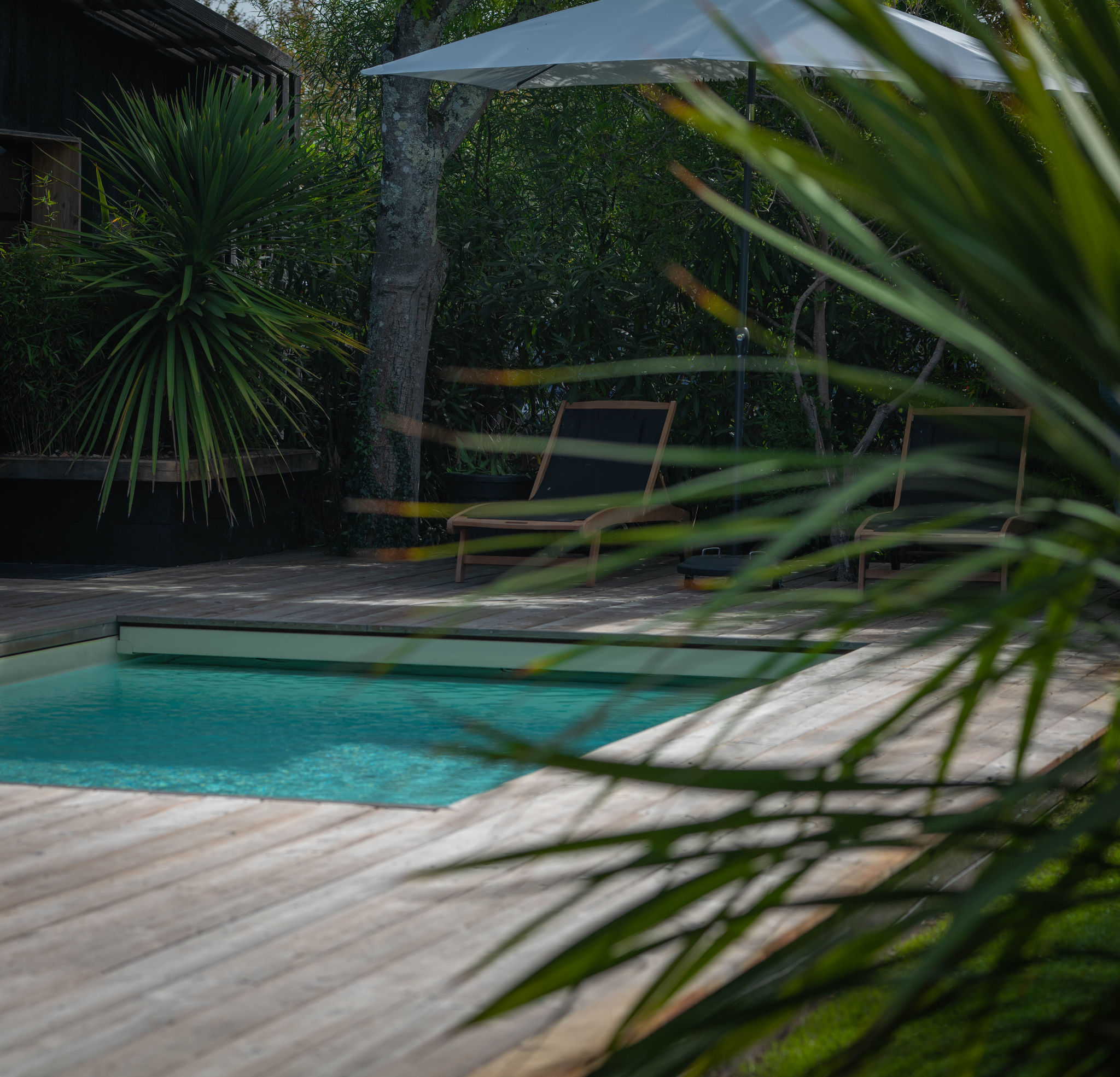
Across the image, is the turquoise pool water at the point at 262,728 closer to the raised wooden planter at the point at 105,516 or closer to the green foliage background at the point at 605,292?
the raised wooden planter at the point at 105,516

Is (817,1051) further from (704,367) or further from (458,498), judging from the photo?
(458,498)

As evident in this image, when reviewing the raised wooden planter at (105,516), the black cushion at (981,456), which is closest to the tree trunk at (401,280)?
the raised wooden planter at (105,516)

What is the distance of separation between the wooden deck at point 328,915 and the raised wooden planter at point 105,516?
5.04m

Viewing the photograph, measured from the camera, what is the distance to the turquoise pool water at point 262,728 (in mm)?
4652

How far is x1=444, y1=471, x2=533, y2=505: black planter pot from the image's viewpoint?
342 inches

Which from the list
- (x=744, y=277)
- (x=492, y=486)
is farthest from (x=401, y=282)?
(x=744, y=277)

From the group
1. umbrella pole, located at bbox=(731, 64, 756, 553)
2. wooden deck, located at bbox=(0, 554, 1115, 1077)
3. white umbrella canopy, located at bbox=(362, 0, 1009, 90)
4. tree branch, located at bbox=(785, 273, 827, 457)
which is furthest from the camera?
tree branch, located at bbox=(785, 273, 827, 457)

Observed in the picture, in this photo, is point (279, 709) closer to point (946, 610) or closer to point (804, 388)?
point (804, 388)

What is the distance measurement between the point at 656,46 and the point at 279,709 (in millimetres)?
3415

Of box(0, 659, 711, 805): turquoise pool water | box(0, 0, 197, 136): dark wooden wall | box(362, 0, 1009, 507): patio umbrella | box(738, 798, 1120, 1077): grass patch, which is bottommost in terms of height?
box(0, 659, 711, 805): turquoise pool water

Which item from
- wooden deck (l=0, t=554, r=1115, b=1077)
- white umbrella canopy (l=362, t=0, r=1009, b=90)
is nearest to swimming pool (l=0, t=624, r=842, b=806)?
wooden deck (l=0, t=554, r=1115, b=1077)

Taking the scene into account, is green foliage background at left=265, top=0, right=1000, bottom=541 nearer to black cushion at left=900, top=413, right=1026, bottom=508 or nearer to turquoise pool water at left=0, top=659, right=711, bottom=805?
turquoise pool water at left=0, top=659, right=711, bottom=805

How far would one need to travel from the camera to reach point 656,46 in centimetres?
655

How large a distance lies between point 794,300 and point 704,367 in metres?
8.32
